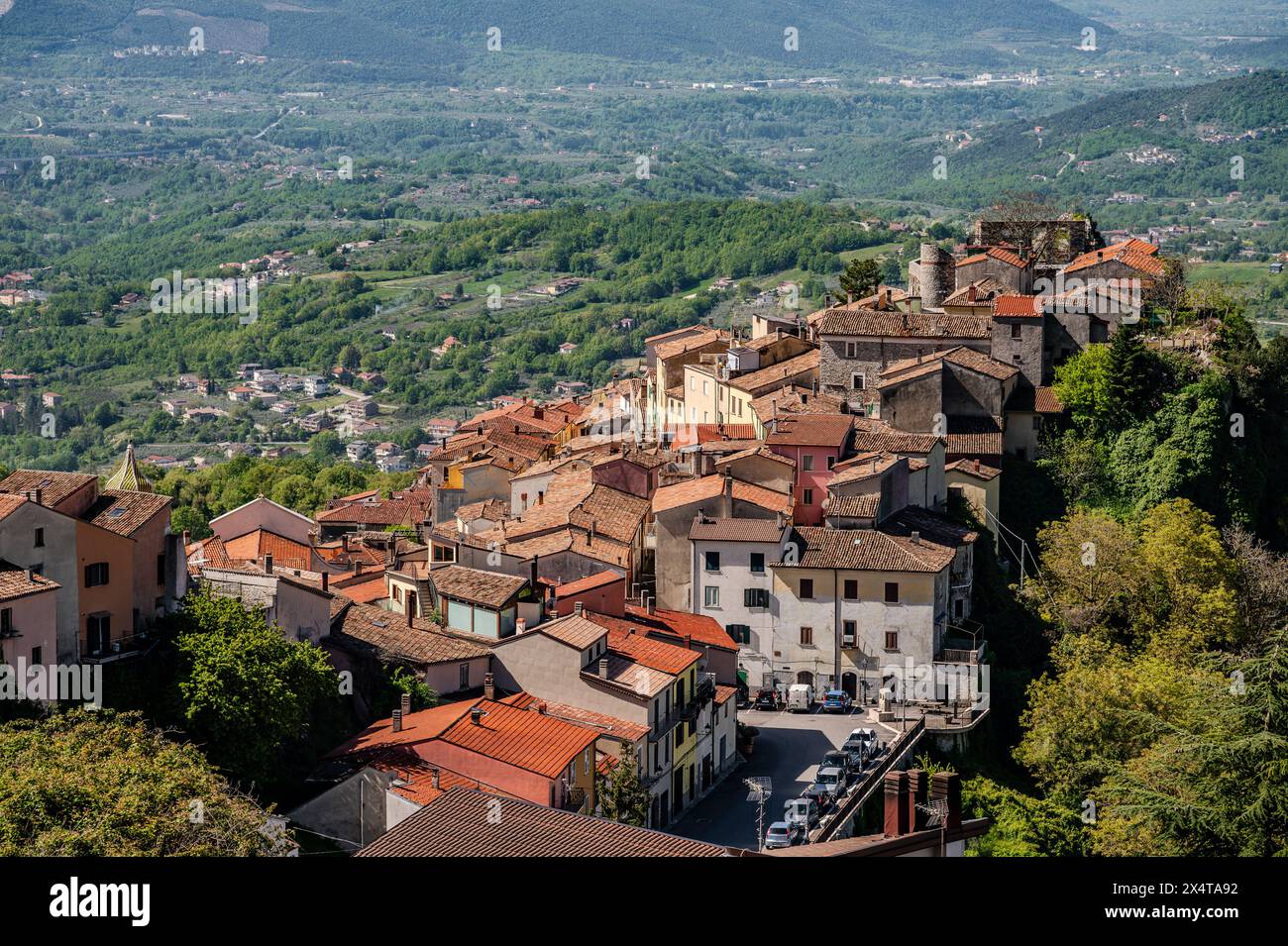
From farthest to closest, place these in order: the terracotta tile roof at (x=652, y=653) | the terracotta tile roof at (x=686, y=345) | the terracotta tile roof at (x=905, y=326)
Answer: the terracotta tile roof at (x=686, y=345) < the terracotta tile roof at (x=905, y=326) < the terracotta tile roof at (x=652, y=653)

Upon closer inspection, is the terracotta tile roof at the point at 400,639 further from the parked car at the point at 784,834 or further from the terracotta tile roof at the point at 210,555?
the parked car at the point at 784,834

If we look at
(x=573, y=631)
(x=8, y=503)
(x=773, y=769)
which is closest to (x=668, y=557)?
(x=573, y=631)

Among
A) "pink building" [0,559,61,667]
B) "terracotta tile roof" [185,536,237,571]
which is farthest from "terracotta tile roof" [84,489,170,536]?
"terracotta tile roof" [185,536,237,571]

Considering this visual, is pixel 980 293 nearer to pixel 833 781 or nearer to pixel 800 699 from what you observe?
pixel 800 699

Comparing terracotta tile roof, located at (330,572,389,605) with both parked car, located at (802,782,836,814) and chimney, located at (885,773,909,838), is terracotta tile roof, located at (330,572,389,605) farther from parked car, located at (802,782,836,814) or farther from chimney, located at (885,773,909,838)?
chimney, located at (885,773,909,838)

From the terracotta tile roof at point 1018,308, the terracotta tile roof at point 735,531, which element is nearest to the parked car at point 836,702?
the terracotta tile roof at point 735,531
